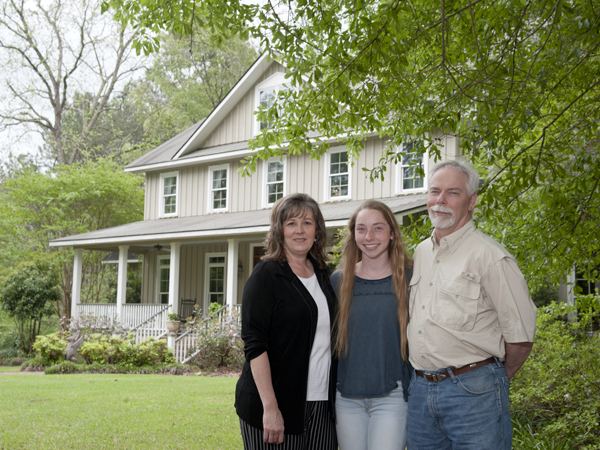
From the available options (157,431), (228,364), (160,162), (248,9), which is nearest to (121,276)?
(160,162)

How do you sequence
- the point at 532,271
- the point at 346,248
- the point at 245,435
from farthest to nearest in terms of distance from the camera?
the point at 532,271
the point at 346,248
the point at 245,435

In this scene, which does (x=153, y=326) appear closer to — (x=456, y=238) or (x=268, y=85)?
(x=268, y=85)

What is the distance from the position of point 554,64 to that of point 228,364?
1088cm

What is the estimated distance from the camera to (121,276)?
17203 mm

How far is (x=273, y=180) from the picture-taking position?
16641 mm

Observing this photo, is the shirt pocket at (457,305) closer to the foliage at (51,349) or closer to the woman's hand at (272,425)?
the woman's hand at (272,425)

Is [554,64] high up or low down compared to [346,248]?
up

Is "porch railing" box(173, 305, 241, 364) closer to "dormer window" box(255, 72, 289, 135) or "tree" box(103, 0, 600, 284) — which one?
"dormer window" box(255, 72, 289, 135)

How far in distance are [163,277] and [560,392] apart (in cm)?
1556

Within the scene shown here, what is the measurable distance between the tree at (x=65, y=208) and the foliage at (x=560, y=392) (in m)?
18.0

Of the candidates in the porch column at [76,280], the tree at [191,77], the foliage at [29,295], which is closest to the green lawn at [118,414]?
the porch column at [76,280]

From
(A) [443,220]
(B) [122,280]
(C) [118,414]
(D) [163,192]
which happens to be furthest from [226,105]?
(A) [443,220]

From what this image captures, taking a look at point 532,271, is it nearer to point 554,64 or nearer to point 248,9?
point 554,64

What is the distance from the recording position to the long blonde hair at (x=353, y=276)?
9.71 ft
